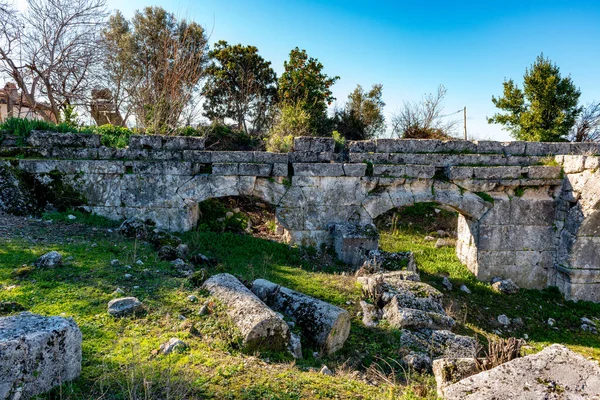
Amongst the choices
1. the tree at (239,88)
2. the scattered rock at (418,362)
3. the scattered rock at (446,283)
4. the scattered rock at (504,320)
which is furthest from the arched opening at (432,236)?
the tree at (239,88)

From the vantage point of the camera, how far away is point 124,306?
4.17m

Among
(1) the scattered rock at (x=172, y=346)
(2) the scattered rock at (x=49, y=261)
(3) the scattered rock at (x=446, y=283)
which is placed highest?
(2) the scattered rock at (x=49, y=261)

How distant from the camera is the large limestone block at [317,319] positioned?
176 inches

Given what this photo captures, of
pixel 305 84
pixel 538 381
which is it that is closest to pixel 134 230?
pixel 538 381

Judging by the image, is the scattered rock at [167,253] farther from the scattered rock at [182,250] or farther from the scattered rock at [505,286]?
the scattered rock at [505,286]

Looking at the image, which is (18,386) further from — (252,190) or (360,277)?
(252,190)

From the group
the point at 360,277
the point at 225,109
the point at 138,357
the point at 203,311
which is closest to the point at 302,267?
the point at 360,277

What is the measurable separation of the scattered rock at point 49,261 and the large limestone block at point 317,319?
2.94m

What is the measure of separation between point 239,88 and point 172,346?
75.1 ft

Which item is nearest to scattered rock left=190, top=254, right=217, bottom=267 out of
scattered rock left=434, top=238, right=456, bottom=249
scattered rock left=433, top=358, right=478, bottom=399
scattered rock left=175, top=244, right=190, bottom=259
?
scattered rock left=175, top=244, right=190, bottom=259

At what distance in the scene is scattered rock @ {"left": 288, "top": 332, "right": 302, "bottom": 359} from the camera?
4.03 meters

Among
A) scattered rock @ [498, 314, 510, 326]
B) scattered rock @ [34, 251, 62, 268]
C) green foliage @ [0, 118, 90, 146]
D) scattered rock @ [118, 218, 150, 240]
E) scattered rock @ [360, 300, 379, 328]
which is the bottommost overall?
scattered rock @ [498, 314, 510, 326]

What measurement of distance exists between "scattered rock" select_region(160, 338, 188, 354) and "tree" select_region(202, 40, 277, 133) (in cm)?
2138

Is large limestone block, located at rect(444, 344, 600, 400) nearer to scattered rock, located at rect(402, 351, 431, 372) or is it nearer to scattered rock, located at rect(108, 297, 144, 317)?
scattered rock, located at rect(402, 351, 431, 372)
